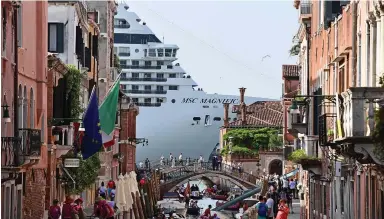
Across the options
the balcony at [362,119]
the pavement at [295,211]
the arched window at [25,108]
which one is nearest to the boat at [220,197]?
the pavement at [295,211]

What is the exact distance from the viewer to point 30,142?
28547 millimetres

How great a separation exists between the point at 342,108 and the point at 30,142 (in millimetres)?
7271

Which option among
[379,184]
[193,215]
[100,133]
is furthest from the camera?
[193,215]

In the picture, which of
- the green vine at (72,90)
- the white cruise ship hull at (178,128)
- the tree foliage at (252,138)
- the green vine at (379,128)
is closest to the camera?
the green vine at (379,128)

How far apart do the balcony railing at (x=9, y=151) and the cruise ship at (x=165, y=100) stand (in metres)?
130

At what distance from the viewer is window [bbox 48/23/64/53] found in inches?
1700

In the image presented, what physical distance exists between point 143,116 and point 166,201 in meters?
49.2

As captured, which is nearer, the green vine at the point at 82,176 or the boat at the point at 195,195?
the green vine at the point at 82,176

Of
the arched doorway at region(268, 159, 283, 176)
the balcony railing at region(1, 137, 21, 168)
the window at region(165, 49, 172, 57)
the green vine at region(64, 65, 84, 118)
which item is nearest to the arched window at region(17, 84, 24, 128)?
the balcony railing at region(1, 137, 21, 168)

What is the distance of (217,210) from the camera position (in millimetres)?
97500

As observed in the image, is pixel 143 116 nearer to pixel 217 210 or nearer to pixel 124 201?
pixel 217 210

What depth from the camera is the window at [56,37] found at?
4319 cm

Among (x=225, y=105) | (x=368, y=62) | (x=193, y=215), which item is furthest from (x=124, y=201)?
(x=225, y=105)

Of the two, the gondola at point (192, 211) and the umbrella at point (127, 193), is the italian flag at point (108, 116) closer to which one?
the umbrella at point (127, 193)
